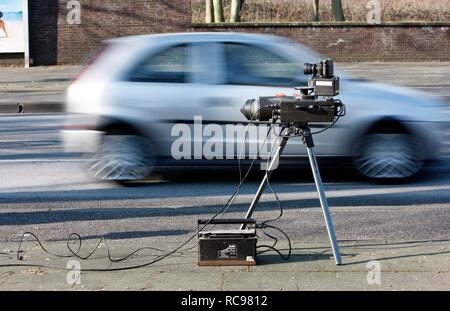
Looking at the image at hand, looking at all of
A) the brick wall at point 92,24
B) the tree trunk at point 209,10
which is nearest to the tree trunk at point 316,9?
the tree trunk at point 209,10

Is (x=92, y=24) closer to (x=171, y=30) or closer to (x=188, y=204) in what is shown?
(x=171, y=30)

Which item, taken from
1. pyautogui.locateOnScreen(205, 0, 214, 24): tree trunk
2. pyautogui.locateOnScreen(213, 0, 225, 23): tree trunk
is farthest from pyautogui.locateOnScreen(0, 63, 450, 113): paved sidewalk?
pyautogui.locateOnScreen(205, 0, 214, 24): tree trunk

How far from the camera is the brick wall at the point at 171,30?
29922 millimetres

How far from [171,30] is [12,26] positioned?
6.06 metres

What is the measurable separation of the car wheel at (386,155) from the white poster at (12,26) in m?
22.4

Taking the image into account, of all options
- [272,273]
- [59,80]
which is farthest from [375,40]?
[272,273]

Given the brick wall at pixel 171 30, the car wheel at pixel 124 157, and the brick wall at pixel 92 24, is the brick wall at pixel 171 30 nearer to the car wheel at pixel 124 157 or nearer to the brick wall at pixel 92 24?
the brick wall at pixel 92 24

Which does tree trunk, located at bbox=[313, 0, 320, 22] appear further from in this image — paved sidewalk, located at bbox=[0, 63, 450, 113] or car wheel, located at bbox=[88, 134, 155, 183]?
car wheel, located at bbox=[88, 134, 155, 183]

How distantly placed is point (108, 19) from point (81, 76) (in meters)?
21.0

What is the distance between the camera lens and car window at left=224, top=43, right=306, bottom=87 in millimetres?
9320

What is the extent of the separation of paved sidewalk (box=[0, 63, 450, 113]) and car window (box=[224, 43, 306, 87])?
10.6 meters

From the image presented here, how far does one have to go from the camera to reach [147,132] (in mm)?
9336
